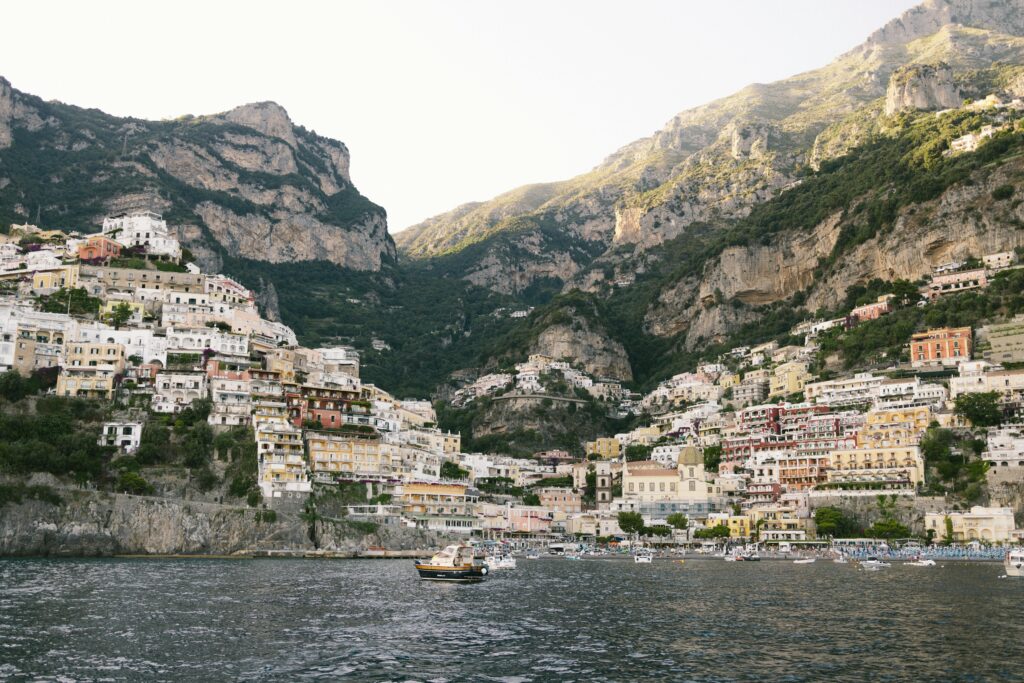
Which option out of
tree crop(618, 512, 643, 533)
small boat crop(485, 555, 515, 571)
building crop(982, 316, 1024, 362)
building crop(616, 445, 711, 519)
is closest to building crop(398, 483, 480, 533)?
tree crop(618, 512, 643, 533)

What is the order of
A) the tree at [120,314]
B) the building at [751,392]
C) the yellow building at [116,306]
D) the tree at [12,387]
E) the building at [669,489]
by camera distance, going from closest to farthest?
1. the tree at [12,387]
2. the tree at [120,314]
3. the building at [669,489]
4. the yellow building at [116,306]
5. the building at [751,392]

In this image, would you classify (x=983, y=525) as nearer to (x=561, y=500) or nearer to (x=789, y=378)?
(x=789, y=378)

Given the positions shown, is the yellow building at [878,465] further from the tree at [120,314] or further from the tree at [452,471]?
the tree at [120,314]

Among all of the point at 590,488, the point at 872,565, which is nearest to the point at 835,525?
the point at 872,565

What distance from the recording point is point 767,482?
115m

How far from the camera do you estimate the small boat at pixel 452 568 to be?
65500mm

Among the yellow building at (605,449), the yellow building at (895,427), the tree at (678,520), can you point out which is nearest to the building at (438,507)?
the tree at (678,520)

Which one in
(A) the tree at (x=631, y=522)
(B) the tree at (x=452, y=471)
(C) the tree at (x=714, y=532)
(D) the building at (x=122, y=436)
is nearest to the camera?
(D) the building at (x=122, y=436)

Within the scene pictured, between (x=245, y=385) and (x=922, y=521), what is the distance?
7545 cm

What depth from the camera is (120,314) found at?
→ 116250 millimetres

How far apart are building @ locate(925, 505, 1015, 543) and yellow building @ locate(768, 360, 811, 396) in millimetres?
42528

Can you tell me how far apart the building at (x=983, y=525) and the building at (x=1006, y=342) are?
29.0 metres

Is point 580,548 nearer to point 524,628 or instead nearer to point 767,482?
point 767,482

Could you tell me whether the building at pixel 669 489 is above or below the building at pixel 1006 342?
below
